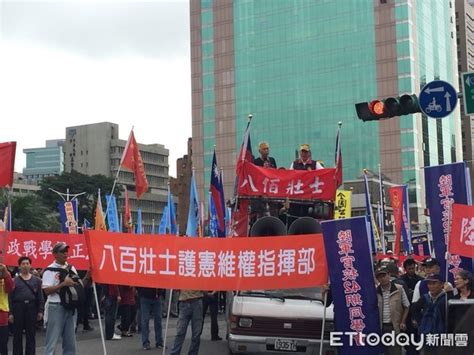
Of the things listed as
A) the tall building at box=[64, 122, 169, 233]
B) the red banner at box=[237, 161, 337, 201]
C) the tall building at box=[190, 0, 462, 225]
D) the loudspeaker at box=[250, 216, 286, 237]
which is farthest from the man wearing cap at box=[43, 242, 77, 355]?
the tall building at box=[64, 122, 169, 233]

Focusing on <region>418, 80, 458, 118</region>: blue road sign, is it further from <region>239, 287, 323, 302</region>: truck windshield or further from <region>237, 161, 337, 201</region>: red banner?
<region>239, 287, 323, 302</region>: truck windshield

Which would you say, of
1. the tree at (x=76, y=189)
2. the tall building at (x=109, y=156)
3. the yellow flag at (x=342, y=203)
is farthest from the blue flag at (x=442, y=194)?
the tall building at (x=109, y=156)

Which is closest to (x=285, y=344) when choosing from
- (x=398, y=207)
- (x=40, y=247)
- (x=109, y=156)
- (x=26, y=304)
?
(x=26, y=304)

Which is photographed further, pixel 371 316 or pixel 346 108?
A: pixel 346 108

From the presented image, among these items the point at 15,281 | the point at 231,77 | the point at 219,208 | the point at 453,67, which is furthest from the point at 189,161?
the point at 15,281

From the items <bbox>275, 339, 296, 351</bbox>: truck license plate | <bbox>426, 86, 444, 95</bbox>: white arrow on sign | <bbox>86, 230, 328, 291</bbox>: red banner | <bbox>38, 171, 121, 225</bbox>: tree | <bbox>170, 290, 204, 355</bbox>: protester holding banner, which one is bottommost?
<bbox>275, 339, 296, 351</bbox>: truck license plate

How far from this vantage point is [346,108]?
274 ft

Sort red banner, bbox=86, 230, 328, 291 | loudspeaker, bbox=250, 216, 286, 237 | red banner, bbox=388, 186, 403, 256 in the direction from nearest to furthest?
red banner, bbox=86, 230, 328, 291 → loudspeaker, bbox=250, 216, 286, 237 → red banner, bbox=388, 186, 403, 256

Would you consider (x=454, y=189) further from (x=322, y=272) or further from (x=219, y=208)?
(x=219, y=208)

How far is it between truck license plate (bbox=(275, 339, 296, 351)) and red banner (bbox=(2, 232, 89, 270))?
4.00 metres

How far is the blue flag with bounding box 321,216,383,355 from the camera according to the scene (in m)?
8.82

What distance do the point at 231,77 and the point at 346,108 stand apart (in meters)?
15.6

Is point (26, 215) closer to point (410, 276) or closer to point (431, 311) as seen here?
point (410, 276)

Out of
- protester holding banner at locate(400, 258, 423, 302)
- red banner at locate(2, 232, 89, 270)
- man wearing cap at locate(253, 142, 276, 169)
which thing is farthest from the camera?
man wearing cap at locate(253, 142, 276, 169)
